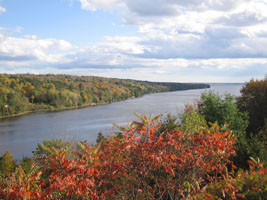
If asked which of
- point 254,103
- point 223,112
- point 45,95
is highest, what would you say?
point 254,103

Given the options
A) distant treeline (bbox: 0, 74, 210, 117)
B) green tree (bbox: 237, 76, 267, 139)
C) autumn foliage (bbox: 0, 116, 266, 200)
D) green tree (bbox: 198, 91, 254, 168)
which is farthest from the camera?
distant treeline (bbox: 0, 74, 210, 117)

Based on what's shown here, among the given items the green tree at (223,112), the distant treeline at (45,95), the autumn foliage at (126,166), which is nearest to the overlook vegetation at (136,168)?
the autumn foliage at (126,166)

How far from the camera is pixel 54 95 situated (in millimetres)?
81875

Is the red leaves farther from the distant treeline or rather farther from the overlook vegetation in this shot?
the distant treeline

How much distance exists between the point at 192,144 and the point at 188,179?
53 cm

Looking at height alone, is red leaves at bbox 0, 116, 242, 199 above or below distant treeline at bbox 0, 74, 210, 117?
above

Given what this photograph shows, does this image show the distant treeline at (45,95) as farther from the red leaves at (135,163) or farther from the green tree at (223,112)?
the red leaves at (135,163)

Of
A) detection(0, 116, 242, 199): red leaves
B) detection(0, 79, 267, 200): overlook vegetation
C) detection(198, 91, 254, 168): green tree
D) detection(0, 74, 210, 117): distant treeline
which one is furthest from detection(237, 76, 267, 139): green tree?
detection(0, 74, 210, 117): distant treeline

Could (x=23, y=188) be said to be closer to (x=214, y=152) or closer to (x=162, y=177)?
(x=162, y=177)

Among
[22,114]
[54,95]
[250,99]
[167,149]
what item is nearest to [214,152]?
[167,149]

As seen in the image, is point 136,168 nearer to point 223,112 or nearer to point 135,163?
point 135,163

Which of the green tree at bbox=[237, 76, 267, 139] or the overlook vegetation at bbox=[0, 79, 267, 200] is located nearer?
the overlook vegetation at bbox=[0, 79, 267, 200]

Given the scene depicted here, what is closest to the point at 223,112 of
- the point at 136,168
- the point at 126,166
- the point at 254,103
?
the point at 254,103

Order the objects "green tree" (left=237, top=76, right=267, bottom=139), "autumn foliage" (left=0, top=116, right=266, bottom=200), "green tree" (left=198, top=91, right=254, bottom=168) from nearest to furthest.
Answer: "autumn foliage" (left=0, top=116, right=266, bottom=200), "green tree" (left=198, top=91, right=254, bottom=168), "green tree" (left=237, top=76, right=267, bottom=139)
